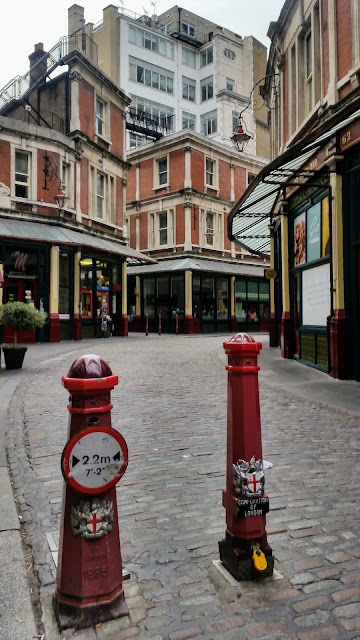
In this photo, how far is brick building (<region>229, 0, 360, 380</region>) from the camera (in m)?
8.60

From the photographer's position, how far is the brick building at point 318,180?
860 cm

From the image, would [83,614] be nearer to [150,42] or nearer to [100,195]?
[100,195]

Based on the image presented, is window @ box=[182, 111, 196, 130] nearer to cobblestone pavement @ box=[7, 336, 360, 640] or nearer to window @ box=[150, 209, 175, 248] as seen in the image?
window @ box=[150, 209, 175, 248]

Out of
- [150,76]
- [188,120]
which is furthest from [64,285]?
[188,120]

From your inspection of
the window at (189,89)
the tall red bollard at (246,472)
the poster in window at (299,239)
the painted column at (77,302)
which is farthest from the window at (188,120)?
the tall red bollard at (246,472)

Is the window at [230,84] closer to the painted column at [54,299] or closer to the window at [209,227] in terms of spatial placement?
the window at [209,227]

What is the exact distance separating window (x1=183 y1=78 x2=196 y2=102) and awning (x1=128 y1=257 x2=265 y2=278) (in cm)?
2084

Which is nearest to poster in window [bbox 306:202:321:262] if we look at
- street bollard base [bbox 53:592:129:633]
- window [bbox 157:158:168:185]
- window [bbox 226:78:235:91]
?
street bollard base [bbox 53:592:129:633]

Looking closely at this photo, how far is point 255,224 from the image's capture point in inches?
622

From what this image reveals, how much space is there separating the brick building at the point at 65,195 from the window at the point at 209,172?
6.85 m

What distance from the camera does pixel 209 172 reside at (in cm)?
2981

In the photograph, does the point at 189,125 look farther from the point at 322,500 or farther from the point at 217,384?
the point at 322,500

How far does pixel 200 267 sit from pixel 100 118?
997cm

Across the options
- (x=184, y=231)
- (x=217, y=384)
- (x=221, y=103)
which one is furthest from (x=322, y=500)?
(x=221, y=103)
